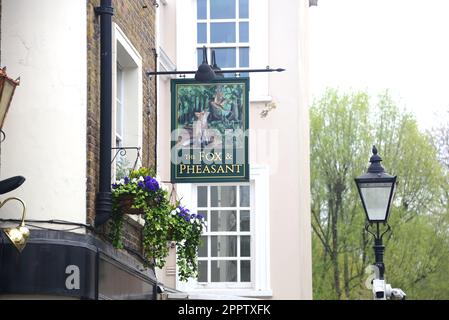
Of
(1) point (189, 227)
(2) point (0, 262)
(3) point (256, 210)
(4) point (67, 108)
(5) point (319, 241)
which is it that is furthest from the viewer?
(5) point (319, 241)

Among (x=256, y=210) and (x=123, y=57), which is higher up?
(x=123, y=57)

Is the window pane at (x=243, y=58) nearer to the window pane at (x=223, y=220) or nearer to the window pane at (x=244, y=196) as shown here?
the window pane at (x=244, y=196)

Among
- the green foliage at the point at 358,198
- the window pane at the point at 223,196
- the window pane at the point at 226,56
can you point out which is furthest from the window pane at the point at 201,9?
the green foliage at the point at 358,198

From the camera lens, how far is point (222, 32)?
21031 millimetres

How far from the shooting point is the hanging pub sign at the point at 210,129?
554 inches

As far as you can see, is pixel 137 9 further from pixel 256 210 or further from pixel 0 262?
pixel 256 210

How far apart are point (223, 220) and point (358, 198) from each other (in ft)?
52.2

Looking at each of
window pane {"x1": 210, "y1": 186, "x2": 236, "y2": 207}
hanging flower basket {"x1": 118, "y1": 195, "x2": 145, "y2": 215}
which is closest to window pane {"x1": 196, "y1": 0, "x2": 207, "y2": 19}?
window pane {"x1": 210, "y1": 186, "x2": 236, "y2": 207}

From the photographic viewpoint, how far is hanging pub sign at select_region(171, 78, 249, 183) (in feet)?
46.2

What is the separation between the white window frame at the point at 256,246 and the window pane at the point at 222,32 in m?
2.35

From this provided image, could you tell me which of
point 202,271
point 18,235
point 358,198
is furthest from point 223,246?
point 358,198

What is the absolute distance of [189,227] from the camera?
43.1 feet
